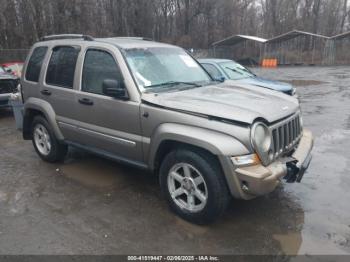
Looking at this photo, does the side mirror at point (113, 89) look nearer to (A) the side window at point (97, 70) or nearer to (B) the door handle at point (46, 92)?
(A) the side window at point (97, 70)

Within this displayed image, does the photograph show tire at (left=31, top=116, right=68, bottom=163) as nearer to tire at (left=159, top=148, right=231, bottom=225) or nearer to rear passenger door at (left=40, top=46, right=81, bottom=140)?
rear passenger door at (left=40, top=46, right=81, bottom=140)

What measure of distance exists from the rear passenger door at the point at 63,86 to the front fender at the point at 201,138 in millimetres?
1692

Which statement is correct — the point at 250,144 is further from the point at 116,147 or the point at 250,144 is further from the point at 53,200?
the point at 53,200

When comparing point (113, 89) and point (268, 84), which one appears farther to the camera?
point (268, 84)

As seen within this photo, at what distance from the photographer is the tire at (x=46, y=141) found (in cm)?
566

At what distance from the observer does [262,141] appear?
3.57 m

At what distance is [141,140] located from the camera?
13.8ft

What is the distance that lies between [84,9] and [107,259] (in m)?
30.0

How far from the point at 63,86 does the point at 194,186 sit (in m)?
2.60

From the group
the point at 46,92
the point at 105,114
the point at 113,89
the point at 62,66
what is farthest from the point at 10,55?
the point at 113,89

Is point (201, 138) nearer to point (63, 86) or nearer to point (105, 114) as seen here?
point (105, 114)

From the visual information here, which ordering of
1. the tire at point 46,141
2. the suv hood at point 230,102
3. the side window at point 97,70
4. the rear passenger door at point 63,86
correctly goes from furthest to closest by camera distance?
the tire at point 46,141 → the rear passenger door at point 63,86 → the side window at point 97,70 → the suv hood at point 230,102

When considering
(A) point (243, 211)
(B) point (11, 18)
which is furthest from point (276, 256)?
(B) point (11, 18)

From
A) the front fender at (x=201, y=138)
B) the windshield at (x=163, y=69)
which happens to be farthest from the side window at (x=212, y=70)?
the front fender at (x=201, y=138)
